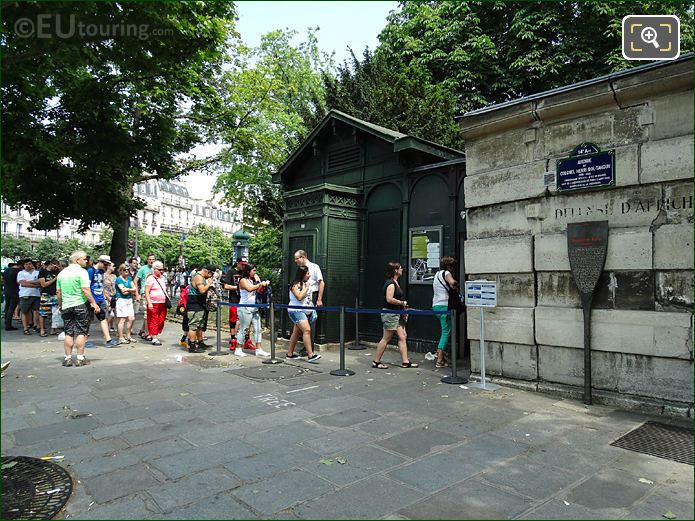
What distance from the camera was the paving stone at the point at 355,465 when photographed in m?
3.75

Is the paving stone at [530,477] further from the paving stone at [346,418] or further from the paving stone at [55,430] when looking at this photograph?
the paving stone at [55,430]

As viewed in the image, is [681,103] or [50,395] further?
[50,395]

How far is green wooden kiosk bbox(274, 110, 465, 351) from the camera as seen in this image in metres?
9.13

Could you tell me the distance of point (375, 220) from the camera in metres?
10.2

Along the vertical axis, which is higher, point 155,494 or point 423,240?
point 423,240

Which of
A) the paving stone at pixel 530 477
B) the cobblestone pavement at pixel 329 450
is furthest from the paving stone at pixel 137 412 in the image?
the paving stone at pixel 530 477

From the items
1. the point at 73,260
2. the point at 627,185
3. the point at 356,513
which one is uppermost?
the point at 627,185

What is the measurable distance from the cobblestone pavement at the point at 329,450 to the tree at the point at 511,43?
14.5 meters

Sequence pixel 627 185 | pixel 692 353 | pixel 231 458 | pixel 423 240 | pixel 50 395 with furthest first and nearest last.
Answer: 1. pixel 423 240
2. pixel 50 395
3. pixel 627 185
4. pixel 692 353
5. pixel 231 458

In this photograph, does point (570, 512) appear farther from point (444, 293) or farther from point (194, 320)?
point (194, 320)

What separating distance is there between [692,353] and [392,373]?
3934 mm

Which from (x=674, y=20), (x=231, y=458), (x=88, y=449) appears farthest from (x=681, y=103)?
(x=88, y=449)

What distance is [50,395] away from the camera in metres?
6.18

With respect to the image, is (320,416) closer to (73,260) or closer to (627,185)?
(627,185)
